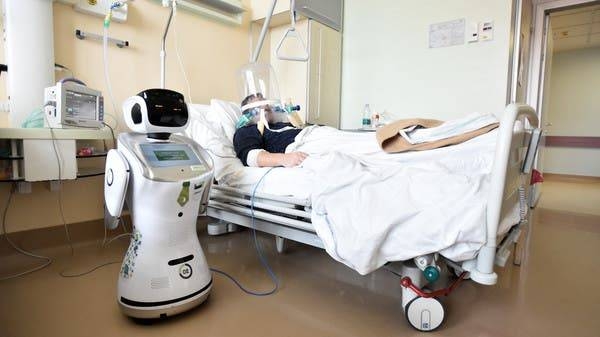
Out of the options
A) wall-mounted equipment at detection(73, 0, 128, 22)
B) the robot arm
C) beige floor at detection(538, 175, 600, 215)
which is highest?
wall-mounted equipment at detection(73, 0, 128, 22)

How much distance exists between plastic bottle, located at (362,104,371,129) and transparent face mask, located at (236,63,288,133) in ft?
2.92

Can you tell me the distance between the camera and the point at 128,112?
45.1 inches

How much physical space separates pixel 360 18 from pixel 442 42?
769 millimetres

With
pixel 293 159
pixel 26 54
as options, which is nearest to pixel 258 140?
pixel 293 159

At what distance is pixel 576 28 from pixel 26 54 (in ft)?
19.7

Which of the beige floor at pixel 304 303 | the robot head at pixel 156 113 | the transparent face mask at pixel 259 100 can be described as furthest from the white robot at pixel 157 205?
the transparent face mask at pixel 259 100

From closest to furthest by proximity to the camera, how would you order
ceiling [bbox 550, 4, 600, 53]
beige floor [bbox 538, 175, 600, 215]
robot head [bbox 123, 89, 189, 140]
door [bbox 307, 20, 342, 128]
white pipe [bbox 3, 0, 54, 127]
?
robot head [bbox 123, 89, 189, 140] < white pipe [bbox 3, 0, 54, 127] < door [bbox 307, 20, 342, 128] < beige floor [bbox 538, 175, 600, 215] < ceiling [bbox 550, 4, 600, 53]

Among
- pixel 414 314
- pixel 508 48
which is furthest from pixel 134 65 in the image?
Result: pixel 508 48

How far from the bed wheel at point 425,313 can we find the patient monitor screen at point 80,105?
5.25 feet

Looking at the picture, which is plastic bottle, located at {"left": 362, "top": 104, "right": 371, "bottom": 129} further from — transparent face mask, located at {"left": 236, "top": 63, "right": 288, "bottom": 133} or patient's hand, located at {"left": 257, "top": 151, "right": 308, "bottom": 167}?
patient's hand, located at {"left": 257, "top": 151, "right": 308, "bottom": 167}

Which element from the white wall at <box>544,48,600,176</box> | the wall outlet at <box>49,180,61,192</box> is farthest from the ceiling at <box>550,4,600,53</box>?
the wall outlet at <box>49,180,61,192</box>

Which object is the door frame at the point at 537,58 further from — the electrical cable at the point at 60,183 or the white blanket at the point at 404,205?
the electrical cable at the point at 60,183

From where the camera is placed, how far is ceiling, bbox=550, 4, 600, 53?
3893mm

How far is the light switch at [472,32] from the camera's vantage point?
2312mm
